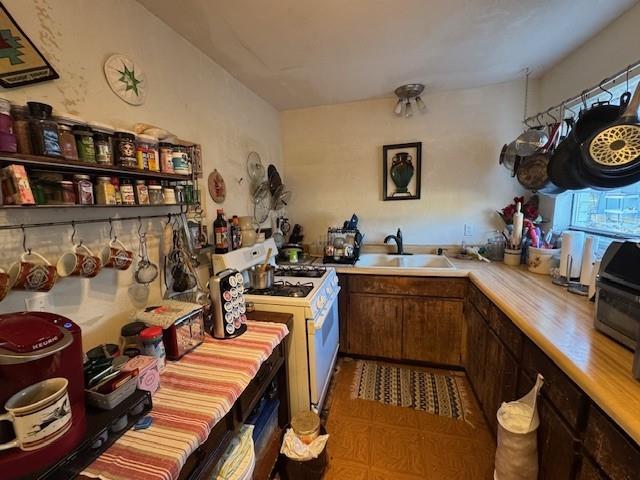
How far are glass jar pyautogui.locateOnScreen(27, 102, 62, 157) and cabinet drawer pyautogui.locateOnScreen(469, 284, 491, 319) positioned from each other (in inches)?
82.8

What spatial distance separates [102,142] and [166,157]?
0.26 meters

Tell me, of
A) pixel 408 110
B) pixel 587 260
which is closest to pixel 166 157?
pixel 408 110

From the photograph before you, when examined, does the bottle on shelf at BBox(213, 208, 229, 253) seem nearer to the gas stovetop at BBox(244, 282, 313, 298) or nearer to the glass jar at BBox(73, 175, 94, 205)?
the gas stovetop at BBox(244, 282, 313, 298)

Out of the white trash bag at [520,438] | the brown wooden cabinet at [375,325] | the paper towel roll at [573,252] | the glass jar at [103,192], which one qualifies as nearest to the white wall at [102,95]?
the glass jar at [103,192]

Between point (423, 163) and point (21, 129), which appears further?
point (423, 163)

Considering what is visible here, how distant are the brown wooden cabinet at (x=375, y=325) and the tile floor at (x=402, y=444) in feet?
1.51

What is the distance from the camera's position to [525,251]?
2.19 metres

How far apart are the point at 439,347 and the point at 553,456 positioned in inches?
46.2

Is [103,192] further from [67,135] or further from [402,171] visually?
[402,171]

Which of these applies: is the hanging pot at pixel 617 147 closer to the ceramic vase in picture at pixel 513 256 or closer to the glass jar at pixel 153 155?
the ceramic vase in picture at pixel 513 256

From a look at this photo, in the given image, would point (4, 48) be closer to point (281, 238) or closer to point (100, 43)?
point (100, 43)

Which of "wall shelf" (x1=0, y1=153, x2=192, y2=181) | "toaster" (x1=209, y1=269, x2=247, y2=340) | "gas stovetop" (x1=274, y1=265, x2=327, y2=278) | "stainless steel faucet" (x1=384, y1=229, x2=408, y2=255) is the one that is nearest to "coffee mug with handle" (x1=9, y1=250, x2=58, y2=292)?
"wall shelf" (x1=0, y1=153, x2=192, y2=181)

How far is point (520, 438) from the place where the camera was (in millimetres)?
1132

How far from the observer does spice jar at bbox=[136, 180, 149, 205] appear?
112 cm
